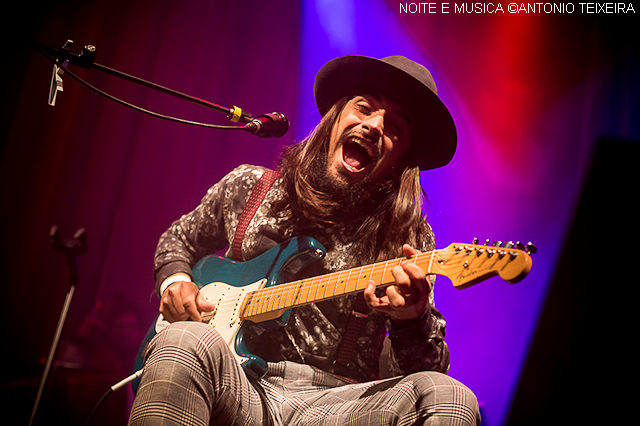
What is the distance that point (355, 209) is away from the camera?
196 cm

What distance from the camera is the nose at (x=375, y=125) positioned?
1.96 metres

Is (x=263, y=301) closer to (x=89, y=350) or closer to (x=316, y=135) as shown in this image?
(x=316, y=135)

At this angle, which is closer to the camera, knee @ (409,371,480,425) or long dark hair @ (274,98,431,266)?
knee @ (409,371,480,425)

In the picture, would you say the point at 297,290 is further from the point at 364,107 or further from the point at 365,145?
the point at 364,107

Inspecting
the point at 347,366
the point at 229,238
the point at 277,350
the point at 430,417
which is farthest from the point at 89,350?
the point at 430,417

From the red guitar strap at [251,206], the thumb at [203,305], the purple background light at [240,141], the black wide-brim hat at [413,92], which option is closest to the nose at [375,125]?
the black wide-brim hat at [413,92]

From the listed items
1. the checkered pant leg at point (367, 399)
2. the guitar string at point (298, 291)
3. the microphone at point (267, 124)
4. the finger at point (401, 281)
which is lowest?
the checkered pant leg at point (367, 399)

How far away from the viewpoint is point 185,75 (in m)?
3.02

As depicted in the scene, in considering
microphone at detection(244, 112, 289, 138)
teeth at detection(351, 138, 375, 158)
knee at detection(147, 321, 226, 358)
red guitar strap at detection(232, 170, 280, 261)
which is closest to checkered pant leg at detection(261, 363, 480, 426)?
knee at detection(147, 321, 226, 358)

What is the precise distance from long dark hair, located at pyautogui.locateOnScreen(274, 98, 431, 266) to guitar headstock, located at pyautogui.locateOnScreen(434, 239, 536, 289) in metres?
0.41

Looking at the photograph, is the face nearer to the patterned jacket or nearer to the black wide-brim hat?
the black wide-brim hat

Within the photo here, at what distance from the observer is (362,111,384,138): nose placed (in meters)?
1.96

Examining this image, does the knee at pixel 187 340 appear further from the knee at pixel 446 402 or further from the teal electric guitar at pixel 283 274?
the knee at pixel 446 402

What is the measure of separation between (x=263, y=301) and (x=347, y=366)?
0.42 metres
